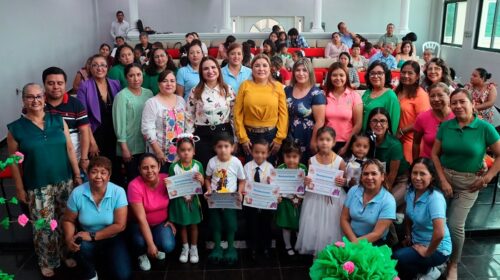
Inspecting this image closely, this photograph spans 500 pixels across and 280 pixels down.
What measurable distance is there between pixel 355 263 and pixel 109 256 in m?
2.15

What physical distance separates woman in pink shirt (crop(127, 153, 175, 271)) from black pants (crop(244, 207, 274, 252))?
69 centimetres

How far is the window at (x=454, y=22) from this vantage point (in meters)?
12.9

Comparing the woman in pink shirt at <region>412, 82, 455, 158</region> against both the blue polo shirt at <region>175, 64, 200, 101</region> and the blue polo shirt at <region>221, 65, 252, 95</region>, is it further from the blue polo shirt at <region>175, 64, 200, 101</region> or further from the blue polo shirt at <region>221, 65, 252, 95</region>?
the blue polo shirt at <region>175, 64, 200, 101</region>

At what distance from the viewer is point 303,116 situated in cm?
379

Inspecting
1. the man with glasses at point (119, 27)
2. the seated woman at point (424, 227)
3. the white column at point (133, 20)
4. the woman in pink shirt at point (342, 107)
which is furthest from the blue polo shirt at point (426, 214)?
the man with glasses at point (119, 27)

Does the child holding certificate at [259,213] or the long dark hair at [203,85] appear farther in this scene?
the long dark hair at [203,85]

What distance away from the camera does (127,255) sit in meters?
3.49

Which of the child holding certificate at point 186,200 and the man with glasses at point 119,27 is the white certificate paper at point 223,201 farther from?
the man with glasses at point 119,27

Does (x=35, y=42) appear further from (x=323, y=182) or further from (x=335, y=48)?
(x=323, y=182)

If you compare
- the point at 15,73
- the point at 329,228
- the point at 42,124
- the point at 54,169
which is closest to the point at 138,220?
the point at 54,169

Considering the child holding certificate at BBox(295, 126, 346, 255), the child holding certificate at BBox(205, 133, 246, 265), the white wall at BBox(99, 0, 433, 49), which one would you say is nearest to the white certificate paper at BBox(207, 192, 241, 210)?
the child holding certificate at BBox(205, 133, 246, 265)

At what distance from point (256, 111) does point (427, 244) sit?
1.70m

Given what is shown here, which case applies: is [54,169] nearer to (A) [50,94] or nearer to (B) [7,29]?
(A) [50,94]

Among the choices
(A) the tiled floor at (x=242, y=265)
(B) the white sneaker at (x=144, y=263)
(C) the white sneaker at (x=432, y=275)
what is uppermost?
(C) the white sneaker at (x=432, y=275)
